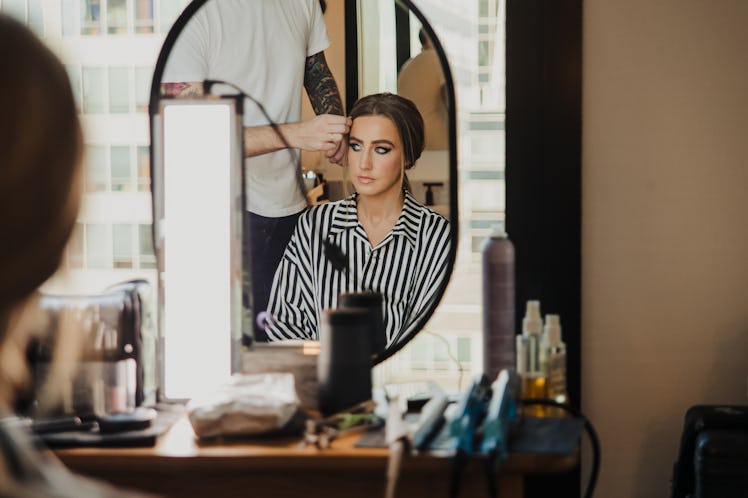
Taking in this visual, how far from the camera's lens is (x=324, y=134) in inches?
78.6

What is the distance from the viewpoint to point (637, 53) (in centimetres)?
194

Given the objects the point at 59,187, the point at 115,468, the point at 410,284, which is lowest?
the point at 115,468

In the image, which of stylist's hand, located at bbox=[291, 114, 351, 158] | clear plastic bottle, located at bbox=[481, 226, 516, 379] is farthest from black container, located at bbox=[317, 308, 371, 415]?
stylist's hand, located at bbox=[291, 114, 351, 158]

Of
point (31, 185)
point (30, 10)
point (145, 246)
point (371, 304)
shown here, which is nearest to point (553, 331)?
point (371, 304)

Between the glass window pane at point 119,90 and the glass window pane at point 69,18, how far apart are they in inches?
4.9

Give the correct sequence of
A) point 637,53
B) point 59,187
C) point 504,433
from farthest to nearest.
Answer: point 637,53, point 504,433, point 59,187

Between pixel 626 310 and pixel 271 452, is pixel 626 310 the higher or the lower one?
the higher one

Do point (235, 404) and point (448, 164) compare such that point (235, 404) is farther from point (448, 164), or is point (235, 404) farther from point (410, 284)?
point (448, 164)

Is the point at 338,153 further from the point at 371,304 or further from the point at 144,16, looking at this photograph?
the point at 144,16

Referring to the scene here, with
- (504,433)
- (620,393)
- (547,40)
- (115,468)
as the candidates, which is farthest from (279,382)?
(547,40)

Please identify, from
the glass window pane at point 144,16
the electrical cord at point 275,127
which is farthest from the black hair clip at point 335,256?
the glass window pane at point 144,16

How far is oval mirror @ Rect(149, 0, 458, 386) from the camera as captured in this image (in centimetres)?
197

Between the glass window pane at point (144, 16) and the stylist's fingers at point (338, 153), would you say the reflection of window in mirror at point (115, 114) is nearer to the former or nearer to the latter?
the glass window pane at point (144, 16)

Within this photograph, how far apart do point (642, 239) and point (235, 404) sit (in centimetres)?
90
